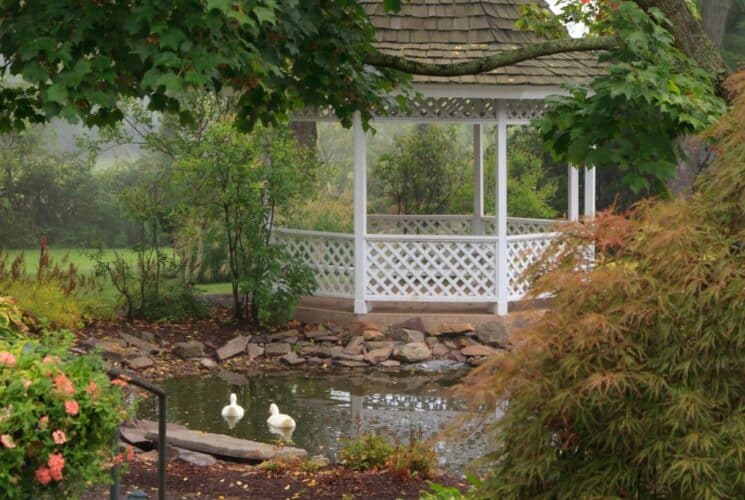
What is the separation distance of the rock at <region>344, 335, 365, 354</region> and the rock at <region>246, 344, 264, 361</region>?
101 centimetres

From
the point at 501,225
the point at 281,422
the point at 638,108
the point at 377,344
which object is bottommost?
the point at 281,422

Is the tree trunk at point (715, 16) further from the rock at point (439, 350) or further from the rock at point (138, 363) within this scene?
the rock at point (138, 363)

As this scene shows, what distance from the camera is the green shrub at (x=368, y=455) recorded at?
25.5 ft

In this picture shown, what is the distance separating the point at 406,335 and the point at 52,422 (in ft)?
32.7

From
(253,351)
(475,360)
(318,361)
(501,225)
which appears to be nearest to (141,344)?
(253,351)

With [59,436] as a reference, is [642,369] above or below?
above

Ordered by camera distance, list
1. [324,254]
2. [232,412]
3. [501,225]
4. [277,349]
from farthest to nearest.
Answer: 1. [324,254]
2. [501,225]
3. [277,349]
4. [232,412]

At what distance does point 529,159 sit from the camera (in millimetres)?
22656

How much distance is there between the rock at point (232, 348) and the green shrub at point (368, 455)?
578 centimetres

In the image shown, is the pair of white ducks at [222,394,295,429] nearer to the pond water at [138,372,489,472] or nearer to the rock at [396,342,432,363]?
the pond water at [138,372,489,472]

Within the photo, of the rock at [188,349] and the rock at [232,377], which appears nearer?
the rock at [232,377]

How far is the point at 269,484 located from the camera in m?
7.35

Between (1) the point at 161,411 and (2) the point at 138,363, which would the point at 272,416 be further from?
(1) the point at 161,411

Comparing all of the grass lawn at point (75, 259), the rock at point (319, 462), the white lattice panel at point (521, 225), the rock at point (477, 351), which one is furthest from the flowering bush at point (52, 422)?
the grass lawn at point (75, 259)
